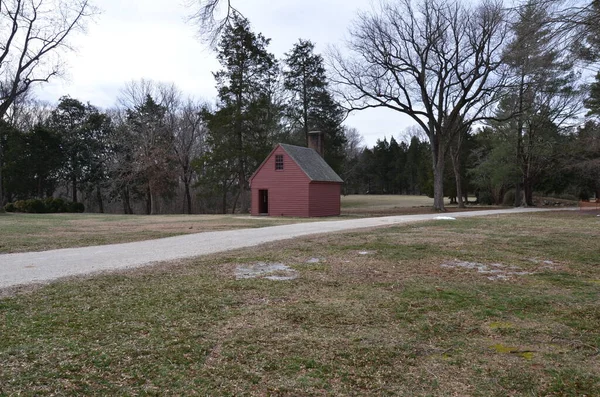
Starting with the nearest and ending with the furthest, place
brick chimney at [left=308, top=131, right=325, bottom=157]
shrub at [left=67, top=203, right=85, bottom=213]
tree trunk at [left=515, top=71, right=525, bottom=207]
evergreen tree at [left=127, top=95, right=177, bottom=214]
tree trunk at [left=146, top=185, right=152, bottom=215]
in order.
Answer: tree trunk at [left=515, top=71, right=525, bottom=207]
brick chimney at [left=308, top=131, right=325, bottom=157]
shrub at [left=67, top=203, right=85, bottom=213]
evergreen tree at [left=127, top=95, right=177, bottom=214]
tree trunk at [left=146, top=185, right=152, bottom=215]

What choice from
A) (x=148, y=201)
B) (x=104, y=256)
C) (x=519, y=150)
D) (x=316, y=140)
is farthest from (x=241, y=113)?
(x=104, y=256)

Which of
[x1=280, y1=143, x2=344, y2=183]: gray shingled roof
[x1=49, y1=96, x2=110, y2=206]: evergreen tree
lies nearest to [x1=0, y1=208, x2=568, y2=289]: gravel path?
[x1=280, y1=143, x2=344, y2=183]: gray shingled roof

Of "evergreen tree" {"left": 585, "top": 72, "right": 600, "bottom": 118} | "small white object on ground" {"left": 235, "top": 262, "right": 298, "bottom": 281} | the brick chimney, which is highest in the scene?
"evergreen tree" {"left": 585, "top": 72, "right": 600, "bottom": 118}

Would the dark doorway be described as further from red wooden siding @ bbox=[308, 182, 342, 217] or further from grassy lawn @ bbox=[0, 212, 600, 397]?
grassy lawn @ bbox=[0, 212, 600, 397]

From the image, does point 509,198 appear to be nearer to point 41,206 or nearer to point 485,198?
point 485,198

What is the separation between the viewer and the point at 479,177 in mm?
41281

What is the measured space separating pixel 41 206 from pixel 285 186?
731 inches

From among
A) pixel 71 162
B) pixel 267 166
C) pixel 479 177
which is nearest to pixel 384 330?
pixel 267 166

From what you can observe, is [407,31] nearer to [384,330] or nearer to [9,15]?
[9,15]

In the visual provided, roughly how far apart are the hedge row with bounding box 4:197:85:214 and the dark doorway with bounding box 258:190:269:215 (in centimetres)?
1580

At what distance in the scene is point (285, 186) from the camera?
29.7 metres

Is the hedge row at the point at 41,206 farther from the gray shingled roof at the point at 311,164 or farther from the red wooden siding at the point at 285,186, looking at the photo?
the gray shingled roof at the point at 311,164

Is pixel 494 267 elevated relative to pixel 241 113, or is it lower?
lower

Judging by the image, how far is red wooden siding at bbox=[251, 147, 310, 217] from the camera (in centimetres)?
2912
